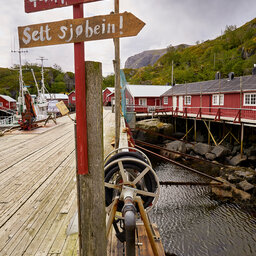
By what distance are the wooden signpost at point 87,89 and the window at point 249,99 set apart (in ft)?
66.3

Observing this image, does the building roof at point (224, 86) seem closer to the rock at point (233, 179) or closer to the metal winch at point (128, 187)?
the rock at point (233, 179)

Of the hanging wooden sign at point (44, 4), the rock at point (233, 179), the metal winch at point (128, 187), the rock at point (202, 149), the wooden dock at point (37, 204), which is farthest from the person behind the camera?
the rock at point (202, 149)

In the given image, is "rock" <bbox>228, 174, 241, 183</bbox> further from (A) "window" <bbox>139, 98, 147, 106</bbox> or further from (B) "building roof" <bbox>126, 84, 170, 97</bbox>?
(A) "window" <bbox>139, 98, 147, 106</bbox>

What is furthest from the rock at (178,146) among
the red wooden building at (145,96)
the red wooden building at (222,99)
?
the red wooden building at (145,96)

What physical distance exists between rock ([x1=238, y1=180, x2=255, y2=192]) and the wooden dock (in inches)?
361

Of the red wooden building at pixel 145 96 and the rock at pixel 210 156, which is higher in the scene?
the red wooden building at pixel 145 96

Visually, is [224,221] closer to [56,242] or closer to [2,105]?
[56,242]

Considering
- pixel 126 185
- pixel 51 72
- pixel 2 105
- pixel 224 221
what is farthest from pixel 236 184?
pixel 51 72

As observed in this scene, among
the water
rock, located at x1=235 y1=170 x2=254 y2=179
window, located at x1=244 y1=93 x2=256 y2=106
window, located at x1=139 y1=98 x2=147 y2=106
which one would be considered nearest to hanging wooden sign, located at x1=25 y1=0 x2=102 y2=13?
the water

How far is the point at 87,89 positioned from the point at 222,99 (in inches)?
909

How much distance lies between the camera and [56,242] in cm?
280

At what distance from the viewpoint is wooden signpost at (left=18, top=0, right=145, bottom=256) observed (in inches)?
67.1

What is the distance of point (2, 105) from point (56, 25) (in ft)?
170

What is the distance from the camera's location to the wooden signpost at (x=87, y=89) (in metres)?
1.71
